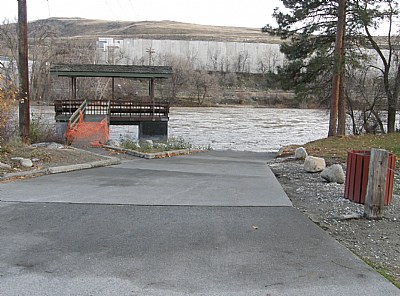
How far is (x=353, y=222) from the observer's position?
7203 millimetres

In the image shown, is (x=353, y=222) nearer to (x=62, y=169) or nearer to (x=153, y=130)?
(x=62, y=169)

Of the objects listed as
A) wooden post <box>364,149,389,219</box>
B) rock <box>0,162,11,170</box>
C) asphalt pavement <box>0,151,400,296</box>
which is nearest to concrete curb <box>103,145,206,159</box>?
rock <box>0,162,11,170</box>

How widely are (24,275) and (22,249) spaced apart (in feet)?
2.95

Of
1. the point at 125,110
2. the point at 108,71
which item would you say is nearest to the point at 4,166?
the point at 125,110

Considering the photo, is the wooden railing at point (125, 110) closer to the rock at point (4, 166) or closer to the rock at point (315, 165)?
the rock at point (4, 166)

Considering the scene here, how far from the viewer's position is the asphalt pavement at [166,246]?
14.9ft

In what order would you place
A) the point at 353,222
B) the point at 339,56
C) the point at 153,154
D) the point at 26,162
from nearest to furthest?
the point at 353,222, the point at 26,162, the point at 153,154, the point at 339,56

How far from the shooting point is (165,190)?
31.6 feet

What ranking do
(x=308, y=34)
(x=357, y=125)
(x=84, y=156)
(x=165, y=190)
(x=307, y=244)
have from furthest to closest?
(x=357, y=125)
(x=308, y=34)
(x=84, y=156)
(x=165, y=190)
(x=307, y=244)

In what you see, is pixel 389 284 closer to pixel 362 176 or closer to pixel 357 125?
pixel 362 176

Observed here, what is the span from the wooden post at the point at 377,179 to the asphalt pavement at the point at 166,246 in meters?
1.05

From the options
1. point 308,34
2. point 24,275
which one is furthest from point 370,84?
point 24,275

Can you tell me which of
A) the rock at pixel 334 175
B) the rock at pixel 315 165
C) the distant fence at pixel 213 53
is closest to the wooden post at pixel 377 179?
the rock at pixel 334 175

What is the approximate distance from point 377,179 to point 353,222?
0.75m
